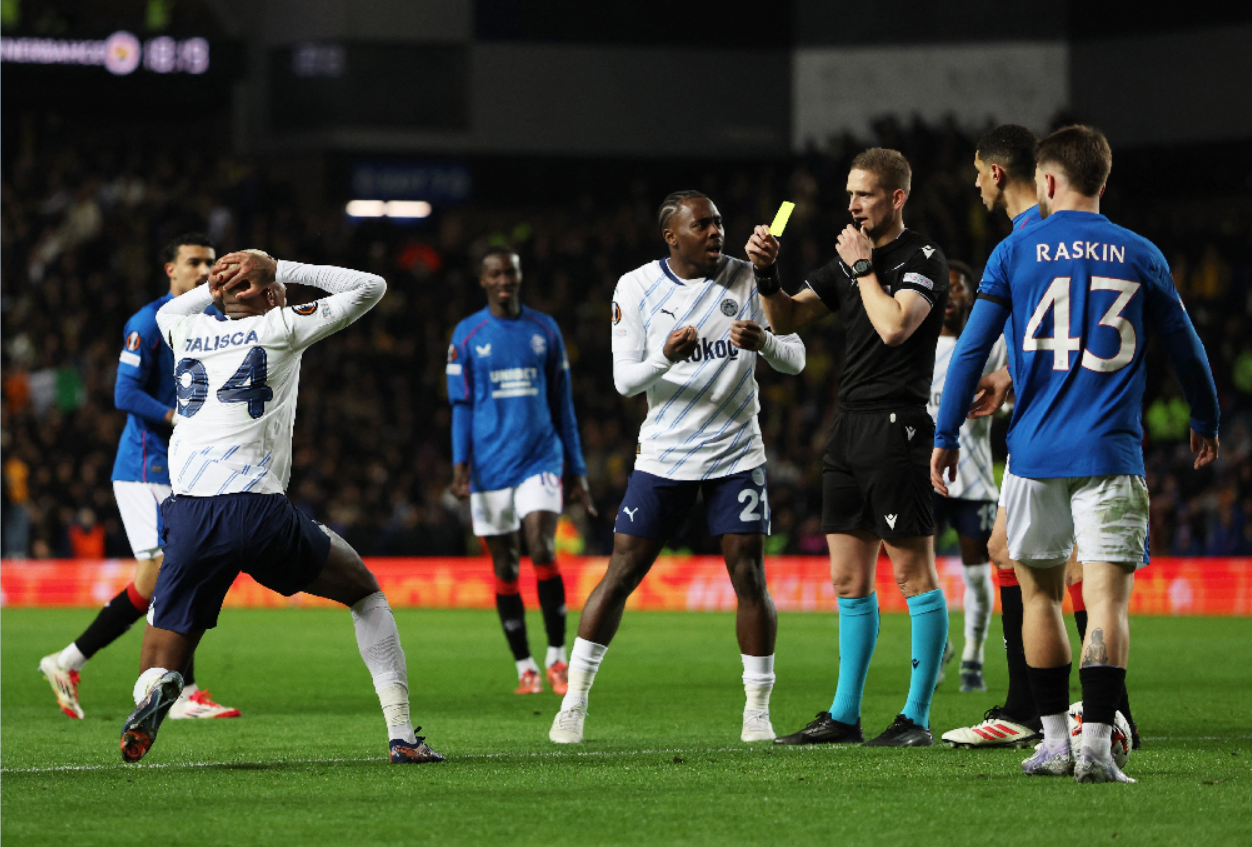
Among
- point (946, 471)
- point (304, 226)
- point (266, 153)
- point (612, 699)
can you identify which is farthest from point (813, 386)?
point (946, 471)

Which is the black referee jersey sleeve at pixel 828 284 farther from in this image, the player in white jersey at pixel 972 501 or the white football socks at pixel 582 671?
the player in white jersey at pixel 972 501

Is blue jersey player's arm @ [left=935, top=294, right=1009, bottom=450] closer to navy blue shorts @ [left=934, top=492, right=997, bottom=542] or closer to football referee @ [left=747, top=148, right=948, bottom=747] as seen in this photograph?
football referee @ [left=747, top=148, right=948, bottom=747]

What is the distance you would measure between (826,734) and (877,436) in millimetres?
1273

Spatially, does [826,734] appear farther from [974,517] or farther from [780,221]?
[974,517]

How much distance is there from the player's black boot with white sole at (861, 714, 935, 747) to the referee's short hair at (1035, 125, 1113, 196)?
2.35m

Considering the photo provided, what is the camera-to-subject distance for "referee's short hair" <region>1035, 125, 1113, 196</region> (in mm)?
6105

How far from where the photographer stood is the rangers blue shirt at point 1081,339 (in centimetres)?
594

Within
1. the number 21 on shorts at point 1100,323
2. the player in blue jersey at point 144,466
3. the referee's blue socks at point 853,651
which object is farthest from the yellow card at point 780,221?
the player in blue jersey at point 144,466

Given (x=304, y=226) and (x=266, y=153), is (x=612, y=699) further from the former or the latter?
(x=266, y=153)

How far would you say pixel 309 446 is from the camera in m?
24.3

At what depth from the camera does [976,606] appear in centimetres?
1038

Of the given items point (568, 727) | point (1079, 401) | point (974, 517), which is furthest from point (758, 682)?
point (974, 517)

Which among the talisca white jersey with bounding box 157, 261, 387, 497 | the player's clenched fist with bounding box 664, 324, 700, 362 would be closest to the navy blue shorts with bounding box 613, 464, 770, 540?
the player's clenched fist with bounding box 664, 324, 700, 362

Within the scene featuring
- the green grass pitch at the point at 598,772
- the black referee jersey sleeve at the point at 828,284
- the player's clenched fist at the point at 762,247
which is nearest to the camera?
the green grass pitch at the point at 598,772
